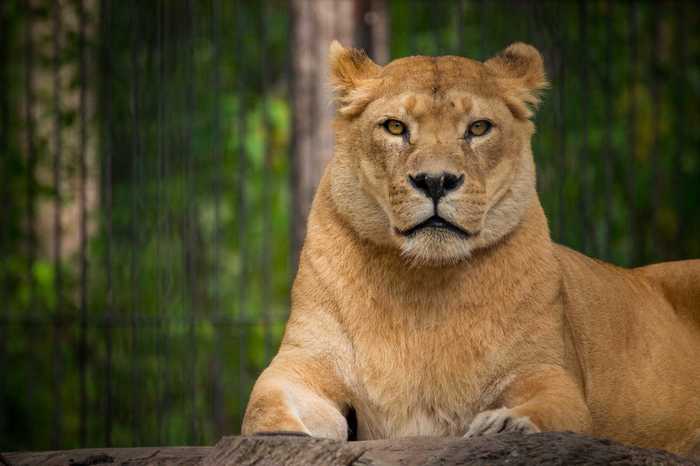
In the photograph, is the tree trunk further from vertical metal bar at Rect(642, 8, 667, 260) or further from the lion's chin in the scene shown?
the lion's chin

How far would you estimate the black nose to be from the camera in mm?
3078

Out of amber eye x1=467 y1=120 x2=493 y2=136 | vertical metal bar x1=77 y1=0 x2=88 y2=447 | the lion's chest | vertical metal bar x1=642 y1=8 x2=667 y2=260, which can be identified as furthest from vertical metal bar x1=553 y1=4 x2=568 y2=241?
the lion's chest

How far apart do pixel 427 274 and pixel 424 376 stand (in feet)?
0.96

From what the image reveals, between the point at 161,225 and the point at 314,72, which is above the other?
the point at 314,72

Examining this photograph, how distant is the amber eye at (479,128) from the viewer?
3.32 metres

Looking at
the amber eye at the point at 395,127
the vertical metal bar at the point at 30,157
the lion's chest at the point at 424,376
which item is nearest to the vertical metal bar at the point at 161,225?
the vertical metal bar at the point at 30,157

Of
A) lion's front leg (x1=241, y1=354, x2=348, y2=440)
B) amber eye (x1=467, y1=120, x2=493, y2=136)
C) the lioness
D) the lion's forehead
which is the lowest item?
lion's front leg (x1=241, y1=354, x2=348, y2=440)

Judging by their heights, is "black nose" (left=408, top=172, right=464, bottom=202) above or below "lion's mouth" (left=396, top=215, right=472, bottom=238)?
above

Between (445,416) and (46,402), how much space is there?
17.1 feet

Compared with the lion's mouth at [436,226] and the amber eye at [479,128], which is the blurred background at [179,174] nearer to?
the amber eye at [479,128]

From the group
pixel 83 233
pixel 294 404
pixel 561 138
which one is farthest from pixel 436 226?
pixel 83 233

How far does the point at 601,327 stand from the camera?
3910 millimetres

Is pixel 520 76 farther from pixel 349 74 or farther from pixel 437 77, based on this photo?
pixel 349 74

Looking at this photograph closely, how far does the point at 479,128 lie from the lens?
3.34 meters
